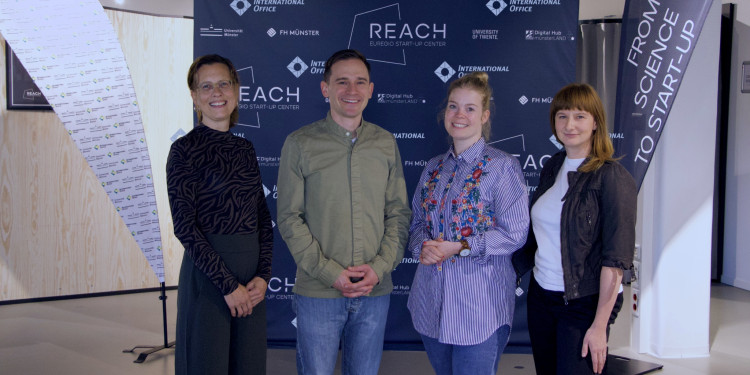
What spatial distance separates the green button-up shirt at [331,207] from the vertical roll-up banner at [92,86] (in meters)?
1.98

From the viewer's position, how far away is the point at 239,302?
1968 mm

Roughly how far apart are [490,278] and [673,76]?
1.73 m

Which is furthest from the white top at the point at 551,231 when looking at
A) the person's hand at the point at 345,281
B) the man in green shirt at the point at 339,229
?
→ the person's hand at the point at 345,281

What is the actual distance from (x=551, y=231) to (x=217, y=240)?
3.81ft

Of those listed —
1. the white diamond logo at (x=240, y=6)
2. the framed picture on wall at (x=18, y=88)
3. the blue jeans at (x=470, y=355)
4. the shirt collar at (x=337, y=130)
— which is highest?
the white diamond logo at (x=240, y=6)

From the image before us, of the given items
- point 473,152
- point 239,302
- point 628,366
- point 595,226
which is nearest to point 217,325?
point 239,302

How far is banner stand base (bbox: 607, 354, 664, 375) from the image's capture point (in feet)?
11.9

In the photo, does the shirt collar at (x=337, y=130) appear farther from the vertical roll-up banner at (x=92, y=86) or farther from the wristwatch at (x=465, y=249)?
the vertical roll-up banner at (x=92, y=86)

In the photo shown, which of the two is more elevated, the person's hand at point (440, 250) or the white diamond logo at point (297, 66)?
the white diamond logo at point (297, 66)

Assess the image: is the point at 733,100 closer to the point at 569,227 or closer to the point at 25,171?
the point at 569,227

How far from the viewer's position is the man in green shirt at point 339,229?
6.79ft

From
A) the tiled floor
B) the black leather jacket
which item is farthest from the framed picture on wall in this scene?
the black leather jacket

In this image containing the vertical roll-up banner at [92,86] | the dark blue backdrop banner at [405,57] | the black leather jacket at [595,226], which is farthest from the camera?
the dark blue backdrop banner at [405,57]

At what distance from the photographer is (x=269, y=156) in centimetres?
386
